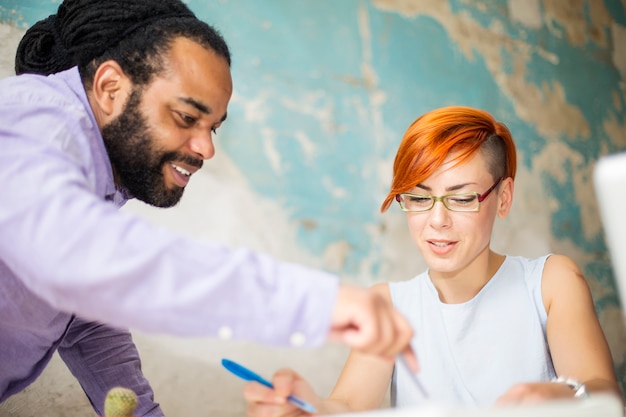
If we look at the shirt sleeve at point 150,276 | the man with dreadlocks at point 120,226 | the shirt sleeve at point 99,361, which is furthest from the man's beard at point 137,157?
the shirt sleeve at point 150,276

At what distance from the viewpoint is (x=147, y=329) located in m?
0.79

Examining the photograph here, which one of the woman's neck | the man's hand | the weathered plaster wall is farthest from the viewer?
the weathered plaster wall

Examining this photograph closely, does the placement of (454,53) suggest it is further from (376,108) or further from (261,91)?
(261,91)

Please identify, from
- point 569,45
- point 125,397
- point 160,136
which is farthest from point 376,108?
point 125,397

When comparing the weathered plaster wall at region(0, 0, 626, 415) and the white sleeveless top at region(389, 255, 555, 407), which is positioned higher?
the weathered plaster wall at region(0, 0, 626, 415)

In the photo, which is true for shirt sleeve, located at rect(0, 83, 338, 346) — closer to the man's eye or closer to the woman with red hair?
the man's eye

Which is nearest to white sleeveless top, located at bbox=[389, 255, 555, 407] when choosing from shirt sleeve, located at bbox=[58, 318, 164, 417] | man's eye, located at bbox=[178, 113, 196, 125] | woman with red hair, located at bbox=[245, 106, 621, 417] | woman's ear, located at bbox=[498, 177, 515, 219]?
woman with red hair, located at bbox=[245, 106, 621, 417]

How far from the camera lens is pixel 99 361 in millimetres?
1483

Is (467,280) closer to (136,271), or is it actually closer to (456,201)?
(456,201)

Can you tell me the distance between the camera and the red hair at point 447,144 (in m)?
1.57

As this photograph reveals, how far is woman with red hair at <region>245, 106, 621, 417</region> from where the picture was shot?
4.96 feet

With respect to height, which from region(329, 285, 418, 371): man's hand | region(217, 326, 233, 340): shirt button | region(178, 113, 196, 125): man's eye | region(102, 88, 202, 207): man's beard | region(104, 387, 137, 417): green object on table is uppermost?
region(178, 113, 196, 125): man's eye

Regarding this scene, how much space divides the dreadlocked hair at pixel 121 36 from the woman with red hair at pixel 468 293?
61cm

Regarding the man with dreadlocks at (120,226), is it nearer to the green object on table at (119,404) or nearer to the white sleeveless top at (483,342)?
the green object on table at (119,404)
